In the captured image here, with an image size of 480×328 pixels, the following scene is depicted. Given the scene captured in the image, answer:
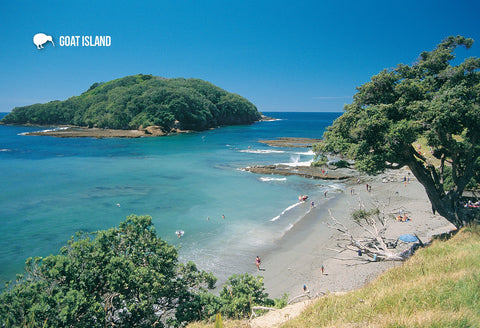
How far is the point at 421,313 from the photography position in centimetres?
531

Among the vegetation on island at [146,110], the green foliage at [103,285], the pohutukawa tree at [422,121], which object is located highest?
the vegetation on island at [146,110]

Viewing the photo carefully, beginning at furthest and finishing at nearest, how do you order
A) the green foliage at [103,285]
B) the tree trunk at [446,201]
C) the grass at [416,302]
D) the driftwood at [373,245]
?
the tree trunk at [446,201]
the driftwood at [373,245]
the green foliage at [103,285]
the grass at [416,302]

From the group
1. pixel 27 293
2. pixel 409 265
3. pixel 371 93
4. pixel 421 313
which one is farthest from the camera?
pixel 371 93

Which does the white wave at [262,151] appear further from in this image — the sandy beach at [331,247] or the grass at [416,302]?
the grass at [416,302]

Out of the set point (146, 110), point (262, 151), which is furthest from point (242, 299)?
point (146, 110)

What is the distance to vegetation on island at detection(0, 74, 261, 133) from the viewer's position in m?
115

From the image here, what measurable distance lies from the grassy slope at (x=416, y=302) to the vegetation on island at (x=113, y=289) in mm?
3493

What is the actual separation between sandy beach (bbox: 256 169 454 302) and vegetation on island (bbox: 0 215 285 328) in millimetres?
3313

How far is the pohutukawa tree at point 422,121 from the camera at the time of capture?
12.2 metres

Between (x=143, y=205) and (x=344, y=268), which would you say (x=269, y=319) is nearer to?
(x=344, y=268)

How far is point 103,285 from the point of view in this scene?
10039 mm

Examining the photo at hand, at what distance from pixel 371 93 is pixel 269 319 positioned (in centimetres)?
1203

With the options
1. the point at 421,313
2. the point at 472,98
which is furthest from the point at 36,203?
the point at 472,98

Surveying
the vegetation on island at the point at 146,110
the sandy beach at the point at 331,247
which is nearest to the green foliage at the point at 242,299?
the sandy beach at the point at 331,247
